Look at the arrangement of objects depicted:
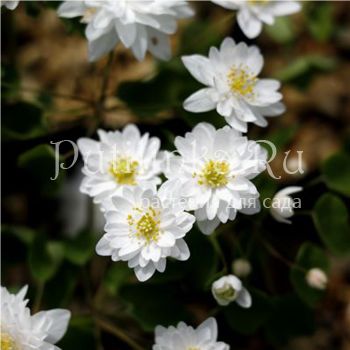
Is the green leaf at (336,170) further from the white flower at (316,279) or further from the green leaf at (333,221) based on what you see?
the white flower at (316,279)

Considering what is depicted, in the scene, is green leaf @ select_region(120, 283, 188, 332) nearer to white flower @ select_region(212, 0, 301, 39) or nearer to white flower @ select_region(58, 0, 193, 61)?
white flower @ select_region(58, 0, 193, 61)

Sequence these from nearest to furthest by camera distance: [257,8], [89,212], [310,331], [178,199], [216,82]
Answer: [178,199] → [216,82] → [257,8] → [310,331] → [89,212]

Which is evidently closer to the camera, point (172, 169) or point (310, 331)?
point (172, 169)

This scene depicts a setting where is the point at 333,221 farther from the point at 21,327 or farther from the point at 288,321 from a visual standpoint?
the point at 21,327

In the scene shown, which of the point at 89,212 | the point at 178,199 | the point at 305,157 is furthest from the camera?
the point at 305,157

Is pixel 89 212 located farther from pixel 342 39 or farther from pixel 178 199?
pixel 342 39

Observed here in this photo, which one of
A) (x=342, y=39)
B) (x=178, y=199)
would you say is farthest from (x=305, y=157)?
(x=178, y=199)
